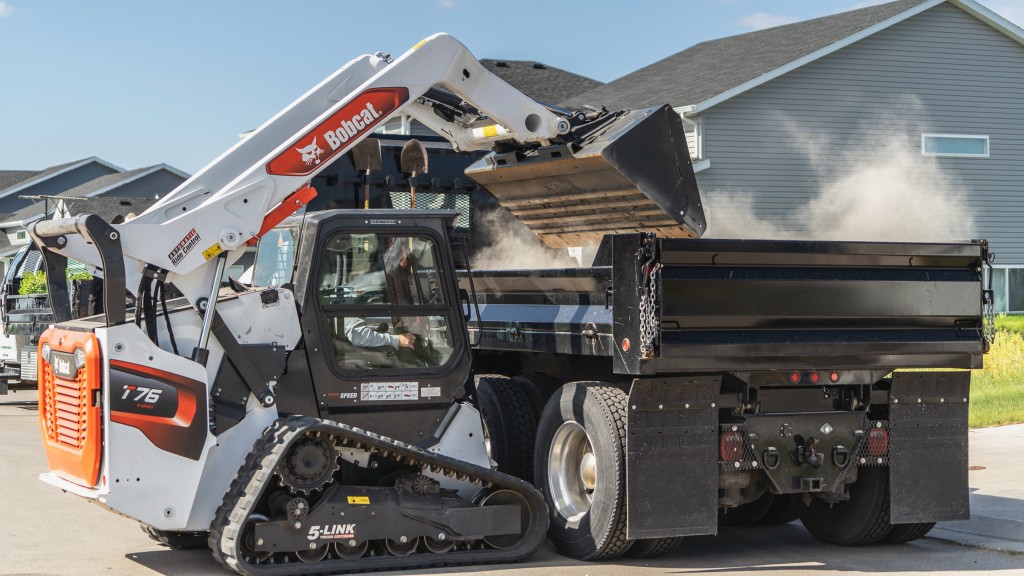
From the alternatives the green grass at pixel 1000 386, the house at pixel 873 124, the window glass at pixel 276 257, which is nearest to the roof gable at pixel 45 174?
the house at pixel 873 124

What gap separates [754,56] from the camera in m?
27.8

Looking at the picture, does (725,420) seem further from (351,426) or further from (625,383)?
(351,426)

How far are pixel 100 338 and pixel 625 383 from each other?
3.09m

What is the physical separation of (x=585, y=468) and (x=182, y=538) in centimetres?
264

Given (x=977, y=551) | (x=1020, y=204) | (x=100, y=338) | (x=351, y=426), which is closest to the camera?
(x=100, y=338)

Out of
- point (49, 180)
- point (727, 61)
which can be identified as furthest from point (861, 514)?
point (49, 180)

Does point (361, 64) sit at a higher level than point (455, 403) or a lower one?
higher

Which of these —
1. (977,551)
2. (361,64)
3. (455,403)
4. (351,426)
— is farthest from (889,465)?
(361,64)

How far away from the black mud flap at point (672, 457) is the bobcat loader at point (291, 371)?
0.76 meters

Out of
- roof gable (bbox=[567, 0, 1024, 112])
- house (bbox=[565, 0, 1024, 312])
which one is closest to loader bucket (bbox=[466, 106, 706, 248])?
house (bbox=[565, 0, 1024, 312])

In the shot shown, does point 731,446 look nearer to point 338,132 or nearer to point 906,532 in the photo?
point 906,532

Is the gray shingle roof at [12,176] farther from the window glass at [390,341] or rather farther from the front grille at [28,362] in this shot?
the window glass at [390,341]

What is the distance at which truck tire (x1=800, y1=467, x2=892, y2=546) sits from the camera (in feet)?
28.2

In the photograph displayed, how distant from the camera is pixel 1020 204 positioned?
27.8 m
